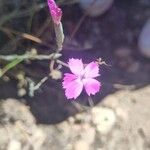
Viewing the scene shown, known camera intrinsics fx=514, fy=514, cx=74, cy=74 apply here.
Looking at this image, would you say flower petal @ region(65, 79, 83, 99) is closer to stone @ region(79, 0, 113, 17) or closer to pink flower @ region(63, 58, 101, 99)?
pink flower @ region(63, 58, 101, 99)

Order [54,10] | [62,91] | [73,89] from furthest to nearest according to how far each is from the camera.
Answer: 1. [62,91]
2. [73,89]
3. [54,10]

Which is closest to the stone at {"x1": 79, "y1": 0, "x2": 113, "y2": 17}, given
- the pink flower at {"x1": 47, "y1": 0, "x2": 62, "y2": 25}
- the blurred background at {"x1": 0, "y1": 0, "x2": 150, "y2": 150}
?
the blurred background at {"x1": 0, "y1": 0, "x2": 150, "y2": 150}

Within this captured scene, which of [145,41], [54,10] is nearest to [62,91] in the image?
[145,41]

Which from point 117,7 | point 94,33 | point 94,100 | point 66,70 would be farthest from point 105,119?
point 117,7

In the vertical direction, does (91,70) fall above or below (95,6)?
above

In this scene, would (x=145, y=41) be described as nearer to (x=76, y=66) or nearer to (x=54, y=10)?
(x=76, y=66)

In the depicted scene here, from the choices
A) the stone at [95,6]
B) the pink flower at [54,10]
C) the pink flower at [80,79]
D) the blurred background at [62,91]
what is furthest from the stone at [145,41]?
the pink flower at [54,10]

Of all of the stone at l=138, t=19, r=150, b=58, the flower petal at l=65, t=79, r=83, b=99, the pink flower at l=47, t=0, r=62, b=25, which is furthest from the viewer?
the stone at l=138, t=19, r=150, b=58

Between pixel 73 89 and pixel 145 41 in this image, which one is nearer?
pixel 73 89
